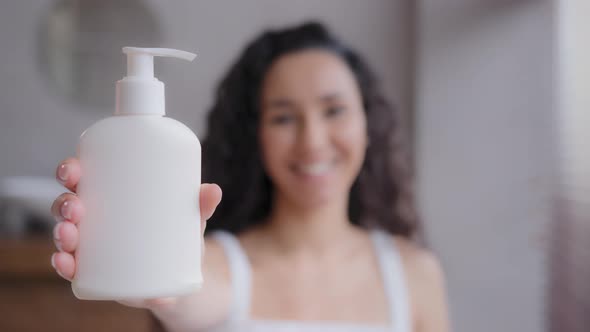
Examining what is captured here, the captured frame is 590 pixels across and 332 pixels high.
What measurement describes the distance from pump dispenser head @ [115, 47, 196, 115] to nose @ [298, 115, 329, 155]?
18.6 inches

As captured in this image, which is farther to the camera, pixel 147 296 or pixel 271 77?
pixel 271 77

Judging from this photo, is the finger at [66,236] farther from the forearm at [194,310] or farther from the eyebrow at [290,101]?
the eyebrow at [290,101]

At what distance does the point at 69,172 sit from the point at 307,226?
1.98 feet

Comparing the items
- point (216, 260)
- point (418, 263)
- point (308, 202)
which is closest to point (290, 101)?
point (308, 202)

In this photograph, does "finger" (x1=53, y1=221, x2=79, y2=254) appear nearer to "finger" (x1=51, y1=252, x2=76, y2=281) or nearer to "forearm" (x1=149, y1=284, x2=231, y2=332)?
"finger" (x1=51, y1=252, x2=76, y2=281)

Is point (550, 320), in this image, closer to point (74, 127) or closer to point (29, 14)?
point (74, 127)

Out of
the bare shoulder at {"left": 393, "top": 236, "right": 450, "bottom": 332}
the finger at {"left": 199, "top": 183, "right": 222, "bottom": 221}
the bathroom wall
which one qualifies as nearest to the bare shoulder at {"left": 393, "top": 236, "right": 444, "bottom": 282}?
the bare shoulder at {"left": 393, "top": 236, "right": 450, "bottom": 332}

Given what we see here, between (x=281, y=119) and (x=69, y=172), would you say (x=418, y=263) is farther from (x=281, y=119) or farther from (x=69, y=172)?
(x=69, y=172)

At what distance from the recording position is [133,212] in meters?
0.42

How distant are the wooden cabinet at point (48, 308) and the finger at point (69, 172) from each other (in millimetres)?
881

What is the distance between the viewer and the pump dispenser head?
0.42 meters

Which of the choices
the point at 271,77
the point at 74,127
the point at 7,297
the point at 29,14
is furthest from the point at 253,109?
the point at 29,14

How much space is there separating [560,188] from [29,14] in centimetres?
134

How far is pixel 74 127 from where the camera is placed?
1592mm
